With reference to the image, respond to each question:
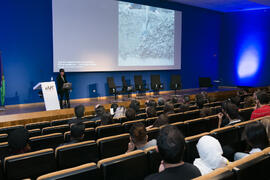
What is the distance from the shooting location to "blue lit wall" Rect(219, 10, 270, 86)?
12352 mm

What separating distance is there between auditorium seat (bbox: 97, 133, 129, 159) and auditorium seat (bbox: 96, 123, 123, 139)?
54 centimetres

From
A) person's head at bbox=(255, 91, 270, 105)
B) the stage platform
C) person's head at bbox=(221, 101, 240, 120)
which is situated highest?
person's head at bbox=(255, 91, 270, 105)

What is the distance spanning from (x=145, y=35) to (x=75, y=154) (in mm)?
8899

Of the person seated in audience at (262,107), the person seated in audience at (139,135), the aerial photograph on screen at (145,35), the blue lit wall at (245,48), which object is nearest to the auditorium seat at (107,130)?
the person seated in audience at (139,135)

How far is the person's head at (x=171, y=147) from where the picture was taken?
56.9 inches

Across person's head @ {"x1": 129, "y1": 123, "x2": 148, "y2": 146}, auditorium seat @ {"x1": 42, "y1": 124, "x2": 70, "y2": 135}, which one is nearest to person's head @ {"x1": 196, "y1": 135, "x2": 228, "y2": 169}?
person's head @ {"x1": 129, "y1": 123, "x2": 148, "y2": 146}

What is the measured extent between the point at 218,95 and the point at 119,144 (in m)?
6.50

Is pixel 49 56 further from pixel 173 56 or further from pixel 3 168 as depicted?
pixel 3 168

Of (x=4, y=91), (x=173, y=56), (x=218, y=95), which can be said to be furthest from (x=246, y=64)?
(x=4, y=91)

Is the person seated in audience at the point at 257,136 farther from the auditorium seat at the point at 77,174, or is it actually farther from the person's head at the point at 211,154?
the auditorium seat at the point at 77,174

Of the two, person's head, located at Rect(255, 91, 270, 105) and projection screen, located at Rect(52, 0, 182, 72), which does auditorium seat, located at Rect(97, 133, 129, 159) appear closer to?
person's head, located at Rect(255, 91, 270, 105)

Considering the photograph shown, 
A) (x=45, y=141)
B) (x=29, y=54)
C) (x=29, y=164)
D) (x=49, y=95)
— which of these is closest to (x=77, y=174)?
(x=29, y=164)

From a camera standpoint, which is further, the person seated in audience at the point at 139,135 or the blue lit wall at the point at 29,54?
the blue lit wall at the point at 29,54

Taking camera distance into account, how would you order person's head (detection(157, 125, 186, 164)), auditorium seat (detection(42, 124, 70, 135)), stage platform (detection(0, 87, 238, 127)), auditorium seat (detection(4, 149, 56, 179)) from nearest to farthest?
person's head (detection(157, 125, 186, 164)), auditorium seat (detection(4, 149, 56, 179)), auditorium seat (detection(42, 124, 70, 135)), stage platform (detection(0, 87, 238, 127))
